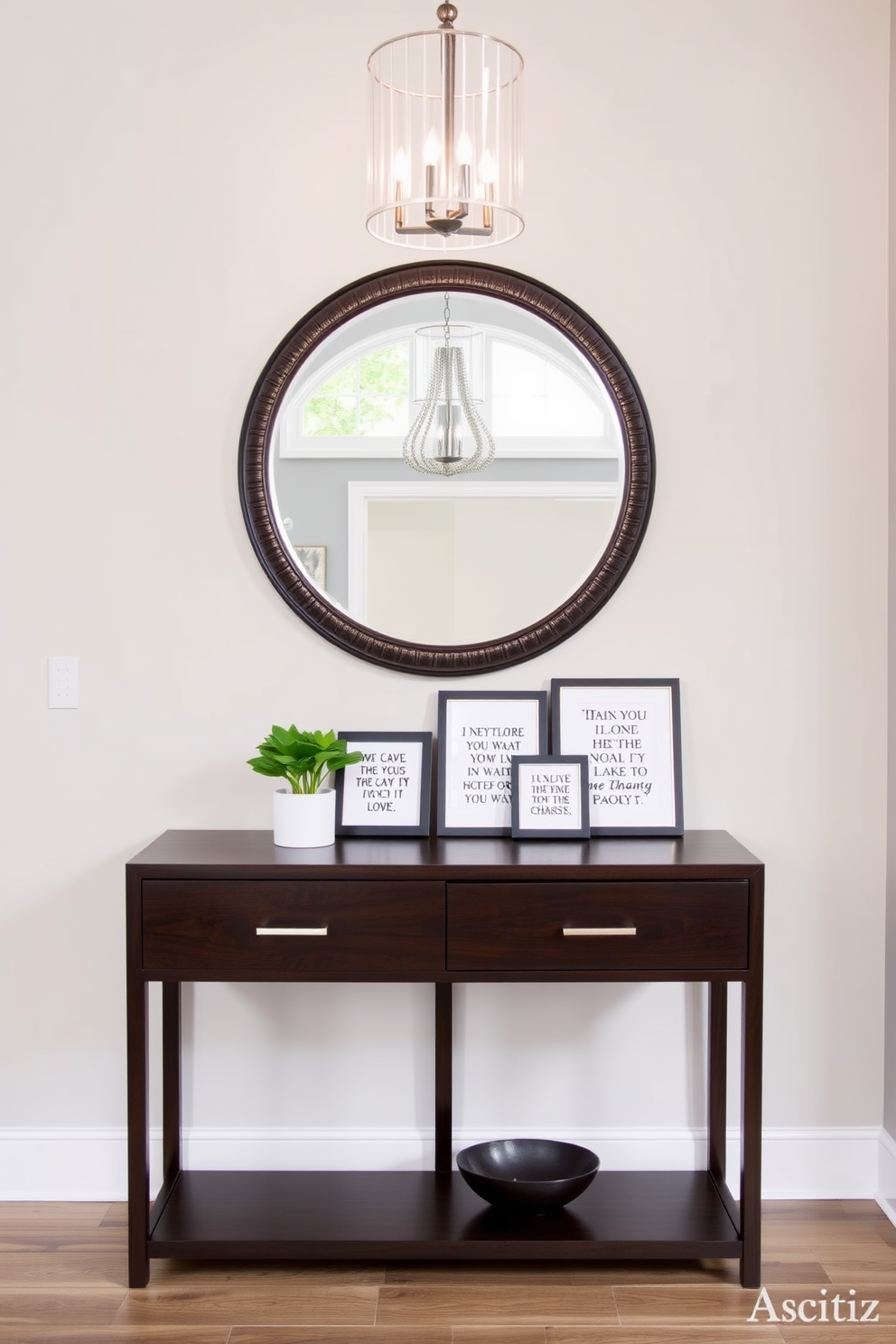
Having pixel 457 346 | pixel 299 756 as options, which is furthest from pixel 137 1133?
pixel 457 346

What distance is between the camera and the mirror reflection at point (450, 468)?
236cm

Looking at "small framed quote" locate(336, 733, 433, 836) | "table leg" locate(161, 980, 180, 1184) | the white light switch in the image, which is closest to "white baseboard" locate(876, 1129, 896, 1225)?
"small framed quote" locate(336, 733, 433, 836)

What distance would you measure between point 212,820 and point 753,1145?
1268 millimetres

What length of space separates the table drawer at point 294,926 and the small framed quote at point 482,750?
310 millimetres

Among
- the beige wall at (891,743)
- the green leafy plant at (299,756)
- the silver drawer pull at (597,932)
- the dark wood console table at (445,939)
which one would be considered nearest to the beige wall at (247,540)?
the beige wall at (891,743)

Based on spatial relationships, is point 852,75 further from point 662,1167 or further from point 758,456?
point 662,1167

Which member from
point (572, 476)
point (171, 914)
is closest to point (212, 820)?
point (171, 914)

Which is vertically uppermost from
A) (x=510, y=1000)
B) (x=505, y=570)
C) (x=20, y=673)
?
(x=505, y=570)

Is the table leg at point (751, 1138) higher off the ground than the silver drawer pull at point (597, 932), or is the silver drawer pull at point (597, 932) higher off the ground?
the silver drawer pull at point (597, 932)

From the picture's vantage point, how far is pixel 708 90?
2.35 m

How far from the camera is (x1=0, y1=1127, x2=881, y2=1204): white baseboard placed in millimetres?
2391

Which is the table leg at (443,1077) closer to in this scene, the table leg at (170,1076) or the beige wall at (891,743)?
the table leg at (170,1076)

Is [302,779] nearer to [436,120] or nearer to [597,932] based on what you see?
[597,932]

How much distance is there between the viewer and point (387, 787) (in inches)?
90.9
